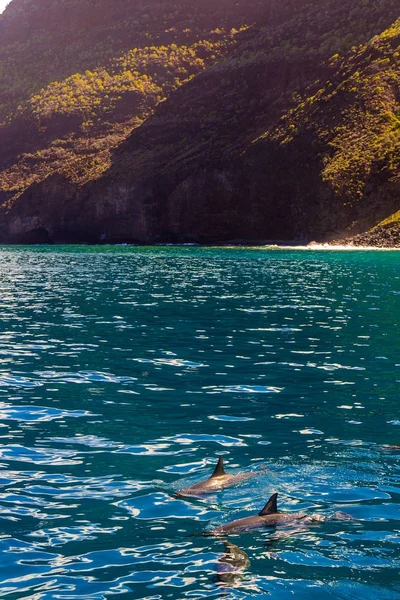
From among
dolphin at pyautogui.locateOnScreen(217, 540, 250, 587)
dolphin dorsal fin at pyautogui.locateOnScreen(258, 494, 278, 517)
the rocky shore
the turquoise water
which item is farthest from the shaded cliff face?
dolphin at pyautogui.locateOnScreen(217, 540, 250, 587)

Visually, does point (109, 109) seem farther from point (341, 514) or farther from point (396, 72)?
point (341, 514)

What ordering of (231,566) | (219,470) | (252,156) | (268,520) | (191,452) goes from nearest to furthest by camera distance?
(231,566)
(268,520)
(219,470)
(191,452)
(252,156)

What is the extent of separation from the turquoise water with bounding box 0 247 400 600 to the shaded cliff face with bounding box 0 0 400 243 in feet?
319

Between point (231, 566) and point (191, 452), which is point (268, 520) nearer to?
point (231, 566)

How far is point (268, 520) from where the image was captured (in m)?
9.66

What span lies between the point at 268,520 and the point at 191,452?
3426 mm

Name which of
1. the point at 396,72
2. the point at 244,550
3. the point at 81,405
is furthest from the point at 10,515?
the point at 396,72

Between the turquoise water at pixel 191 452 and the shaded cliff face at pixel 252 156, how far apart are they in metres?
97.2

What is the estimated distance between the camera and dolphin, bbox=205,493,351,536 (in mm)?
9477

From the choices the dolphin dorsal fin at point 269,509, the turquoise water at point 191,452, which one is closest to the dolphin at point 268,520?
the dolphin dorsal fin at point 269,509

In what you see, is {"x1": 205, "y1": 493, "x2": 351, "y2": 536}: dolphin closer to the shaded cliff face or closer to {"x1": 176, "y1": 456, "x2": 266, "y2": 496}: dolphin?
{"x1": 176, "y1": 456, "x2": 266, "y2": 496}: dolphin

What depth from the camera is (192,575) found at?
8430 mm

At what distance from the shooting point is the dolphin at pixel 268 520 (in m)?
9.48

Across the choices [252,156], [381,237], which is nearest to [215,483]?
[381,237]
